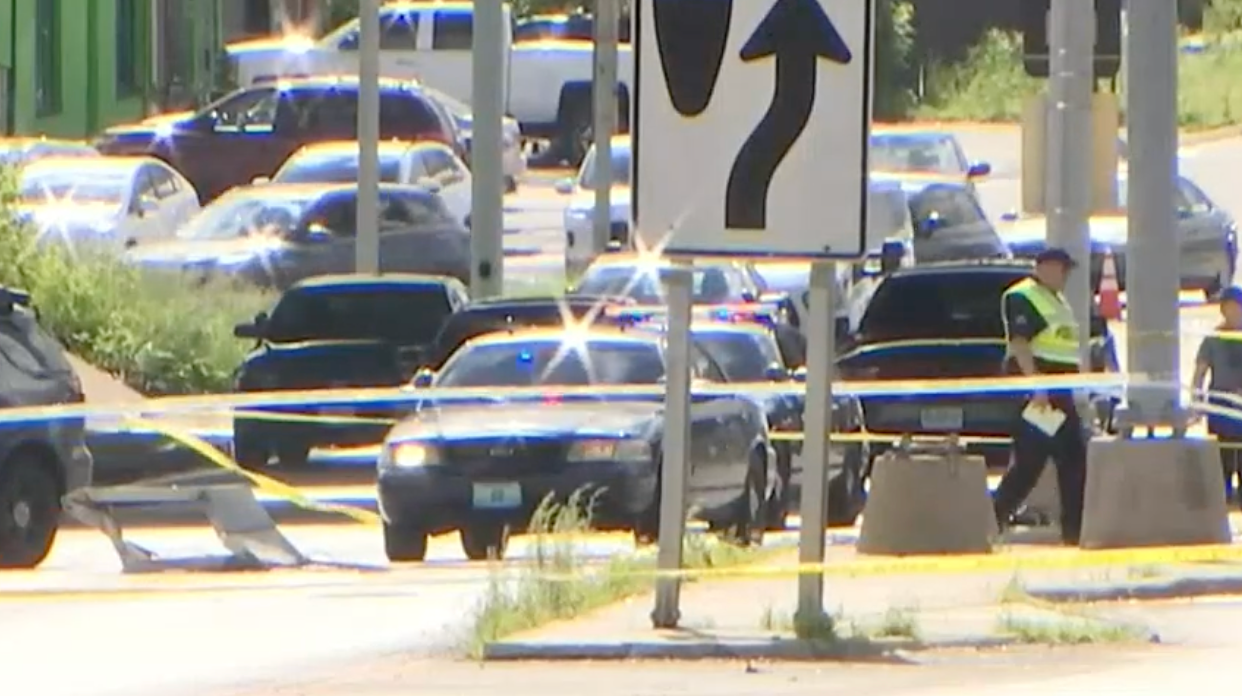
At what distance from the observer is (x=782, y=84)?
503 inches

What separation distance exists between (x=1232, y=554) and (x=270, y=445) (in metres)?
10.7

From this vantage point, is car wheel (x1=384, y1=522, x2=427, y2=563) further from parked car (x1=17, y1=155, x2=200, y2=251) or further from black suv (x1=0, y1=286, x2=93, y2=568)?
parked car (x1=17, y1=155, x2=200, y2=251)

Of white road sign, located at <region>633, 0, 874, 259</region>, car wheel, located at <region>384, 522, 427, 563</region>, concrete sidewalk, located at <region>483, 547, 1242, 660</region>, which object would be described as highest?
white road sign, located at <region>633, 0, 874, 259</region>

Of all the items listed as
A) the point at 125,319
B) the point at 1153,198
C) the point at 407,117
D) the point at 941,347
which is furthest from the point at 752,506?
the point at 407,117

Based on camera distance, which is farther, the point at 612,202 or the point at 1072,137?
the point at 612,202

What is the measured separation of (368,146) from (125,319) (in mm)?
3116

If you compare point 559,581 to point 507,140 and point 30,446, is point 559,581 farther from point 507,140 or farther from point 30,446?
point 507,140

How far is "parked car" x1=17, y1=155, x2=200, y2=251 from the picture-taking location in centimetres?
3200

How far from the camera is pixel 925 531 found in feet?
54.2

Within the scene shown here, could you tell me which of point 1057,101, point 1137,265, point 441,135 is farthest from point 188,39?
point 1137,265

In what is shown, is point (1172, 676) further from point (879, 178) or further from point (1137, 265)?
point (879, 178)

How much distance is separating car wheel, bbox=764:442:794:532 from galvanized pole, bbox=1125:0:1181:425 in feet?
12.4

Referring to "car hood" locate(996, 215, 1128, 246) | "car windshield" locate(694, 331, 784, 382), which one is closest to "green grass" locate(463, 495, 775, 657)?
"car windshield" locate(694, 331, 784, 382)

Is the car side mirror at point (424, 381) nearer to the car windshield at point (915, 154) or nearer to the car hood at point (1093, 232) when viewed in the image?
the car hood at point (1093, 232)
